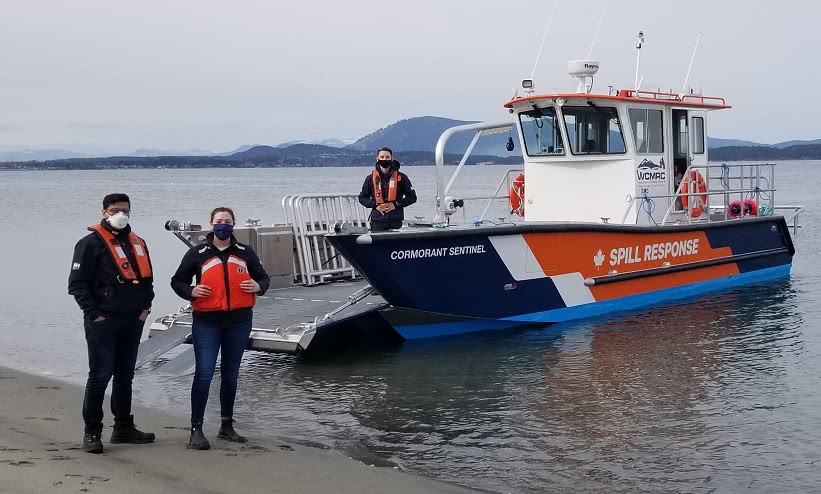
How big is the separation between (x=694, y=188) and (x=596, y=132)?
6.10ft

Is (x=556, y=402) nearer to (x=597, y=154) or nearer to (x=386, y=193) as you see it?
(x=386, y=193)

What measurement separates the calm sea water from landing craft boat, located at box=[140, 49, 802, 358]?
36 centimetres

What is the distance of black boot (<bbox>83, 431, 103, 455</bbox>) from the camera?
505 centimetres

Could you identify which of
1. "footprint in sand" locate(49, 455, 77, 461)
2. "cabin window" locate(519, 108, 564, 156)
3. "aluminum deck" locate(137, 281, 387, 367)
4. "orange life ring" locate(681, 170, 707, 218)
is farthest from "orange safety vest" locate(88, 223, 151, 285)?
"orange life ring" locate(681, 170, 707, 218)

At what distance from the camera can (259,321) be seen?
8672 millimetres

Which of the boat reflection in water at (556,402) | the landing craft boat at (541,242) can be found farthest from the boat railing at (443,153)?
the boat reflection in water at (556,402)

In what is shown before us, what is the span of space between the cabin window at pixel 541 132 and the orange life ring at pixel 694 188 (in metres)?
1.83

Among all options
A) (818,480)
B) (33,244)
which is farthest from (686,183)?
(33,244)

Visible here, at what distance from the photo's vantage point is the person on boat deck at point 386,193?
936cm

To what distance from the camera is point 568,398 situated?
7.41 m

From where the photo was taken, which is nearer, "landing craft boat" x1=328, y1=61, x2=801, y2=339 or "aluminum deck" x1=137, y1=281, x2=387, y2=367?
"aluminum deck" x1=137, y1=281, x2=387, y2=367

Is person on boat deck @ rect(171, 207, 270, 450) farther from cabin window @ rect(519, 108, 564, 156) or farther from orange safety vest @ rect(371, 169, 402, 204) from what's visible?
cabin window @ rect(519, 108, 564, 156)

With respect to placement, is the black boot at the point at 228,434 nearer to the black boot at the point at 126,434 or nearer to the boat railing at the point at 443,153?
the black boot at the point at 126,434

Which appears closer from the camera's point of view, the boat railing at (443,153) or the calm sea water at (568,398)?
the calm sea water at (568,398)
